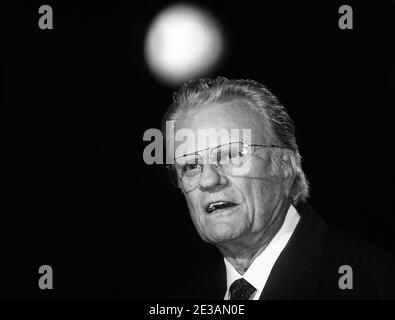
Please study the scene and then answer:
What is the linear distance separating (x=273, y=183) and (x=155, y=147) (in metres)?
0.55

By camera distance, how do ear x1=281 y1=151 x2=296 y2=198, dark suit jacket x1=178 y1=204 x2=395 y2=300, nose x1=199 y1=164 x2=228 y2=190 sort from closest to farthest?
1. dark suit jacket x1=178 y1=204 x2=395 y2=300
2. nose x1=199 y1=164 x2=228 y2=190
3. ear x1=281 y1=151 x2=296 y2=198

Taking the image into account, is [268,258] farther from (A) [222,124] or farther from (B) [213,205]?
(A) [222,124]

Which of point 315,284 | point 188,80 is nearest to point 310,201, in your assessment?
point 315,284

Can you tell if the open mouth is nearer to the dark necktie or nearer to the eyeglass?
the eyeglass

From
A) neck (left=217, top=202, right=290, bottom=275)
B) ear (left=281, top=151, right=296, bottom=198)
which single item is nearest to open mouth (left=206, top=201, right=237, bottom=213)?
neck (left=217, top=202, right=290, bottom=275)

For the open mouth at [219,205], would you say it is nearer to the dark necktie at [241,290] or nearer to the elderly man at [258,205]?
the elderly man at [258,205]

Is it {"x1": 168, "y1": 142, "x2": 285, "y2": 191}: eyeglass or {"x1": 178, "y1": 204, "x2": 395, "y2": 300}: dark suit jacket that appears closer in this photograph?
{"x1": 178, "y1": 204, "x2": 395, "y2": 300}: dark suit jacket

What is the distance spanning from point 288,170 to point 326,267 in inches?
15.4

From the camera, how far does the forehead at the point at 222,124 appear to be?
6.24ft

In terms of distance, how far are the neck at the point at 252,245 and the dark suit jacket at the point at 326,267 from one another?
9cm

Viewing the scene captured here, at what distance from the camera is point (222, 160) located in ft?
6.18

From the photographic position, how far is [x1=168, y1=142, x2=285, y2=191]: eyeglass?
188 cm

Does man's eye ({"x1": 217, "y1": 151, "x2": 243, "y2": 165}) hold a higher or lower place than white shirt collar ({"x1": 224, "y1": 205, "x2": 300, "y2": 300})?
higher

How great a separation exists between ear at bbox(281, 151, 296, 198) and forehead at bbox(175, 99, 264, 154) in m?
0.12
